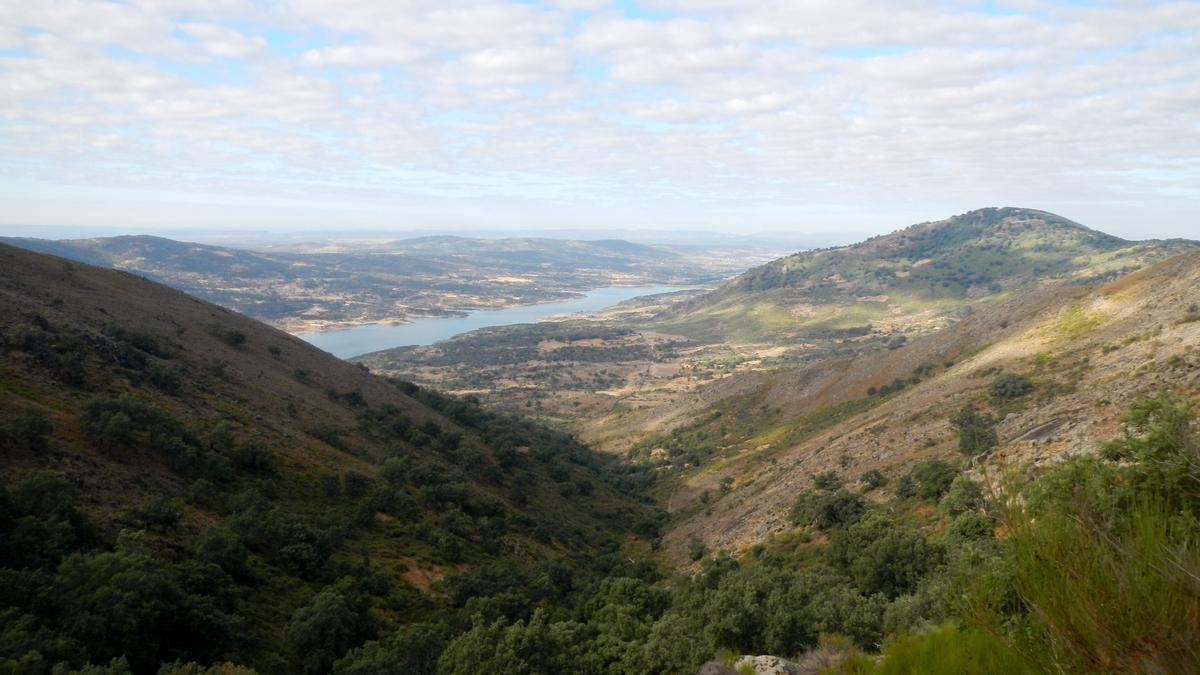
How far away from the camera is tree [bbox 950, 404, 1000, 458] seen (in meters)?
23.6

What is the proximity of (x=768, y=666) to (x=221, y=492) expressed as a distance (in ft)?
74.0

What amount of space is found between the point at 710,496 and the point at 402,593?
26017 millimetres

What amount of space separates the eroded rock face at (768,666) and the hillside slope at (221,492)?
1165 centimetres

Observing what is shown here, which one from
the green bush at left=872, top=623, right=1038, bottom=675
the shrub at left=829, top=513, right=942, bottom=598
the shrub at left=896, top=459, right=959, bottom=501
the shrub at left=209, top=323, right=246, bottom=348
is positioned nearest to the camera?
the green bush at left=872, top=623, right=1038, bottom=675

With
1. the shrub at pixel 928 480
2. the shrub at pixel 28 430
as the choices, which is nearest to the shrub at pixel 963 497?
the shrub at pixel 928 480

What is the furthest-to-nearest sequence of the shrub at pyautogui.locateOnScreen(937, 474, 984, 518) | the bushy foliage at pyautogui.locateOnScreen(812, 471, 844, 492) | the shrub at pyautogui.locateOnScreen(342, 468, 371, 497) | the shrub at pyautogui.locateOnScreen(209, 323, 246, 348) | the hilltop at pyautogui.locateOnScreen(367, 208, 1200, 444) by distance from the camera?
the hilltop at pyautogui.locateOnScreen(367, 208, 1200, 444)
the shrub at pyautogui.locateOnScreen(209, 323, 246, 348)
the bushy foliage at pyautogui.locateOnScreen(812, 471, 844, 492)
the shrub at pyautogui.locateOnScreen(342, 468, 371, 497)
the shrub at pyautogui.locateOnScreen(937, 474, 984, 518)

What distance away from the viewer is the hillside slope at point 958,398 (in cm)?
2264

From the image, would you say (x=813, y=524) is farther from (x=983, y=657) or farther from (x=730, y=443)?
(x=730, y=443)

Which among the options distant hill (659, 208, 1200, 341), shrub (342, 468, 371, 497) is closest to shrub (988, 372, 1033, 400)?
shrub (342, 468, 371, 497)

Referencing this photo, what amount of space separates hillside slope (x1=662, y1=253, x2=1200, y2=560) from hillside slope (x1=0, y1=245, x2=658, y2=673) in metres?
8.10

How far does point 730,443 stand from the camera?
56.2m

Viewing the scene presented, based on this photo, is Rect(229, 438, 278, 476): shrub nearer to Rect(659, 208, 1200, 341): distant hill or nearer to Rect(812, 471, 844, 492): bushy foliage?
Rect(812, 471, 844, 492): bushy foliage

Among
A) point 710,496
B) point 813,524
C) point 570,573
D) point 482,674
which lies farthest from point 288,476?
point 710,496

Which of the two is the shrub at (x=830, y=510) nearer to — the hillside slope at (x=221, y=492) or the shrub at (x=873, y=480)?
the shrub at (x=873, y=480)
